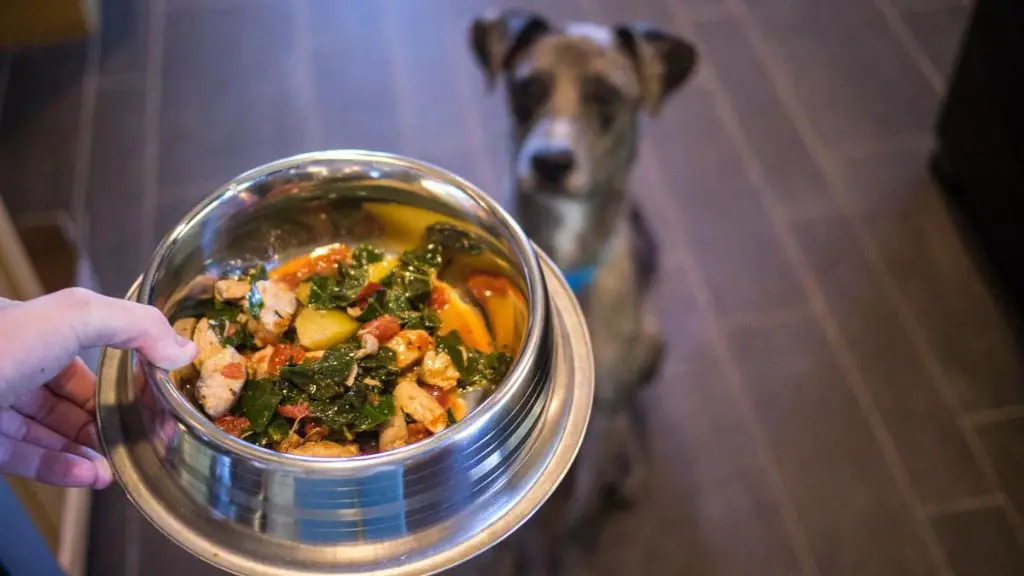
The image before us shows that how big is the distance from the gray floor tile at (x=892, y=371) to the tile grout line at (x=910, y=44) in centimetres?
59

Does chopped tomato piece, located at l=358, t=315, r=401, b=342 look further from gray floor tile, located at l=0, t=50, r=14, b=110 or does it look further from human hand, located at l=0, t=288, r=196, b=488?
gray floor tile, located at l=0, t=50, r=14, b=110

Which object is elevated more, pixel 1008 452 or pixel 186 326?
pixel 186 326

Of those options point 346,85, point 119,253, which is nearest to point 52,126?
point 119,253

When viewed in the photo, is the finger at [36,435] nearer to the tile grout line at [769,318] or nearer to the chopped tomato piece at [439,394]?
the chopped tomato piece at [439,394]

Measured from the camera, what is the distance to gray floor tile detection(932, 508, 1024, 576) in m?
1.67

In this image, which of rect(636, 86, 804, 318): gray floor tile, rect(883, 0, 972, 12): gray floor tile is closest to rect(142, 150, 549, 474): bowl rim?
rect(636, 86, 804, 318): gray floor tile

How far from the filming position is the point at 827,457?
1.80 metres

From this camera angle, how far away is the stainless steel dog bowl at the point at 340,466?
0.77m

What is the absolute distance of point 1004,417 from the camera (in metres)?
1.85

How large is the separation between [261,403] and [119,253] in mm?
1369

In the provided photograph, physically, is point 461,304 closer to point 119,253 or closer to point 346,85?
point 119,253

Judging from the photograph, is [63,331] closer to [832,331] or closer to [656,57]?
[656,57]

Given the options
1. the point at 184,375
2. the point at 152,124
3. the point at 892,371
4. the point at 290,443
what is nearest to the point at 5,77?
the point at 152,124

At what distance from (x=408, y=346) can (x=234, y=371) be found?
18cm
